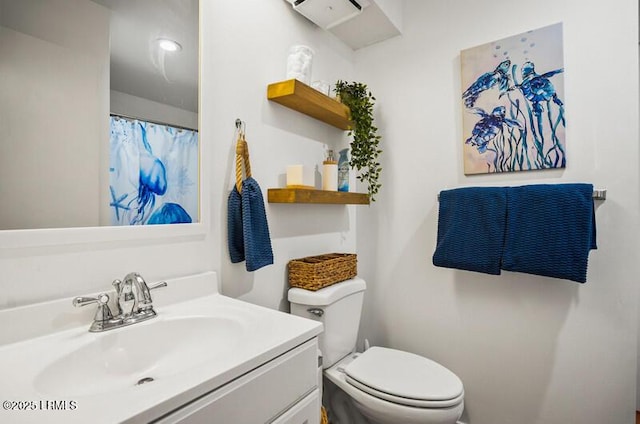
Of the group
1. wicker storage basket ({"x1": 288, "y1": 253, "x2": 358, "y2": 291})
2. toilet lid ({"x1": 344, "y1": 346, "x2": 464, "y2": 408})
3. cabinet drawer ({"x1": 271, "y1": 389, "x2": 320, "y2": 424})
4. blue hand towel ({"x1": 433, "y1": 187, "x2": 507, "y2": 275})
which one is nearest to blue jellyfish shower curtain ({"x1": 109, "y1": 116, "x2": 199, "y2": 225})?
wicker storage basket ({"x1": 288, "y1": 253, "x2": 358, "y2": 291})

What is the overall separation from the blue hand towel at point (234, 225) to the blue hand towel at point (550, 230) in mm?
1043

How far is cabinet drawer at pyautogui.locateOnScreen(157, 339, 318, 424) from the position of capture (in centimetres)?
56

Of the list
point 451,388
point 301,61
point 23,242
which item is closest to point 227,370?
point 23,242

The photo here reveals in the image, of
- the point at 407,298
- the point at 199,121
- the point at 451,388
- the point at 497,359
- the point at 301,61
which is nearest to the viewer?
the point at 199,121

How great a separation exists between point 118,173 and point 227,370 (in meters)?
0.61

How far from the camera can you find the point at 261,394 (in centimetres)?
67

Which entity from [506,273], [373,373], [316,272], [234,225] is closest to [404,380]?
[373,373]

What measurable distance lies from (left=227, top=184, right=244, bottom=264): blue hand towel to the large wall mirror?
122 millimetres

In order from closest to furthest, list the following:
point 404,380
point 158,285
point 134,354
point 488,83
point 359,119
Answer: point 134,354 → point 158,285 → point 404,380 → point 488,83 → point 359,119

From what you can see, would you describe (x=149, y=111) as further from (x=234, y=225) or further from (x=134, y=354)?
(x=134, y=354)

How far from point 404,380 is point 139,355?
3.07ft

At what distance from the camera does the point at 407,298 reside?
5.62 ft

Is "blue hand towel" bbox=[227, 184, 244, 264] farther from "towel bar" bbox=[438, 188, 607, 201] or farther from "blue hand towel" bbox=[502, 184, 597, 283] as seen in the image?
"towel bar" bbox=[438, 188, 607, 201]

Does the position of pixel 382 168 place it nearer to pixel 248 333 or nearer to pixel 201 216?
pixel 201 216
